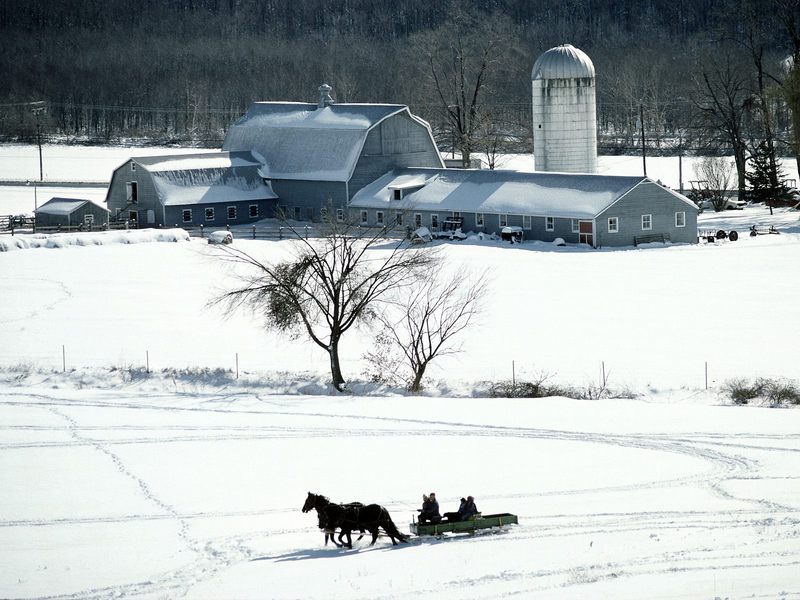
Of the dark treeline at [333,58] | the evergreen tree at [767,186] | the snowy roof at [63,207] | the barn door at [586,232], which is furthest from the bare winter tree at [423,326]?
the dark treeline at [333,58]

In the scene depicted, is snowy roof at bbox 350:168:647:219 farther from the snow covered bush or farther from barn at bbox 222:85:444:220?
the snow covered bush

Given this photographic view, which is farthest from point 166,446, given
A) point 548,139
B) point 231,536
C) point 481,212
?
point 548,139

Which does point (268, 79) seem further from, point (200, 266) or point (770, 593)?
point (770, 593)

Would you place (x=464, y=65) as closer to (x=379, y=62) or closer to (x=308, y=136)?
(x=308, y=136)

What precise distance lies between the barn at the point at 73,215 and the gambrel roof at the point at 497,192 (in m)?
11.5

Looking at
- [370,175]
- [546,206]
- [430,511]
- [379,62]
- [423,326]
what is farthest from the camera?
[379,62]

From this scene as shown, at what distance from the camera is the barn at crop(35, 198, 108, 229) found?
2275 inches

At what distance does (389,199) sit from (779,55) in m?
75.5

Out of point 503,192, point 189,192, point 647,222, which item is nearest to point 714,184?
point 647,222

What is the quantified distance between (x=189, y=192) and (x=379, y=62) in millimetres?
79284

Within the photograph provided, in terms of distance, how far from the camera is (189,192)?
5994cm

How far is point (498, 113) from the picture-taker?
113875 millimetres

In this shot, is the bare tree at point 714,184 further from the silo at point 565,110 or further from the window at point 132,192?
the window at point 132,192

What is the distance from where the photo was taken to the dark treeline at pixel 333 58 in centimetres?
10962
